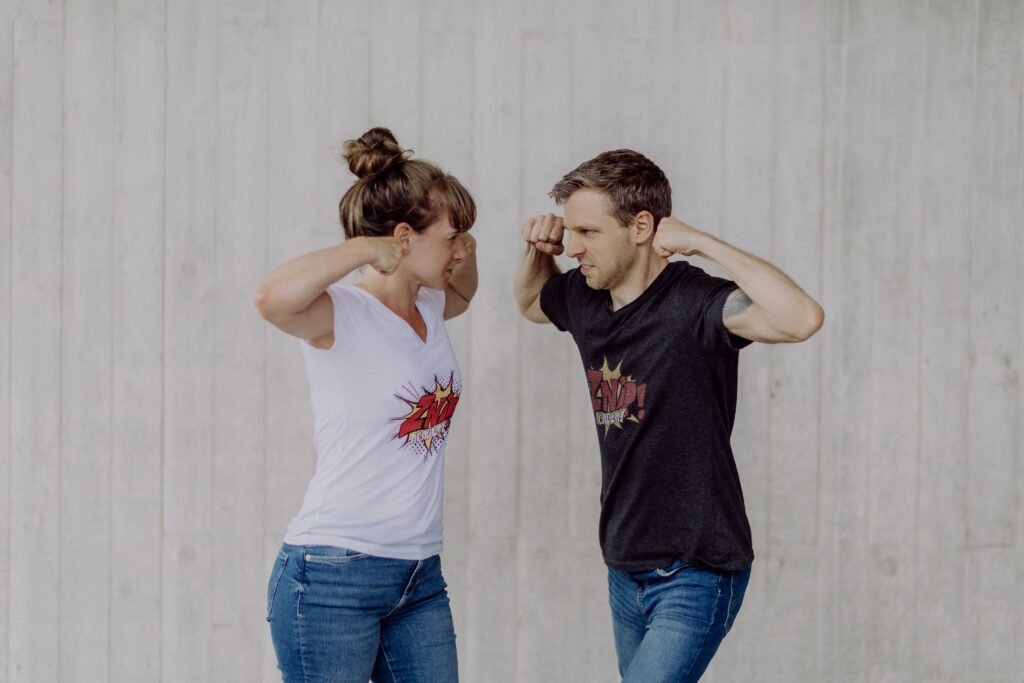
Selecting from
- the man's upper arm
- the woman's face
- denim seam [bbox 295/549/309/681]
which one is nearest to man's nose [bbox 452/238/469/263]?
the woman's face

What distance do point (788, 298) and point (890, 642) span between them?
1744 millimetres

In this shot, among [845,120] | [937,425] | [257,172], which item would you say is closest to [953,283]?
[937,425]

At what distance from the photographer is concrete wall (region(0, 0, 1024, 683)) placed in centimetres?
251

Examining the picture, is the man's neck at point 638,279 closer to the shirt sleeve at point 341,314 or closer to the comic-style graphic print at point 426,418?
the comic-style graphic print at point 426,418

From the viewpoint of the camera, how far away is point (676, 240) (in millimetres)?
1720

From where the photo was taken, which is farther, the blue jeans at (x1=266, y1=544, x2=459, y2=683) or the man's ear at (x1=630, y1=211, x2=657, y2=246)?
the man's ear at (x1=630, y1=211, x2=657, y2=246)

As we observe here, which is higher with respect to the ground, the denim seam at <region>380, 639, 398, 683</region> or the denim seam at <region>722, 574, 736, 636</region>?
the denim seam at <region>722, 574, 736, 636</region>

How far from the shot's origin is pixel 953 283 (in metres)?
2.67

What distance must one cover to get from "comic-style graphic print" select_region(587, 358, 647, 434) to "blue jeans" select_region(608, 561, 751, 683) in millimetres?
341

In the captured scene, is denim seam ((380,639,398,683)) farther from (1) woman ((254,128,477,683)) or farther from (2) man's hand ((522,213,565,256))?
(2) man's hand ((522,213,565,256))

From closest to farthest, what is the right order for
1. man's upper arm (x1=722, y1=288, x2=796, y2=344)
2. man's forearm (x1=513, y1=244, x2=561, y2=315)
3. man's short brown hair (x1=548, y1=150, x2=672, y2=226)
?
man's upper arm (x1=722, y1=288, x2=796, y2=344) → man's short brown hair (x1=548, y1=150, x2=672, y2=226) → man's forearm (x1=513, y1=244, x2=561, y2=315)

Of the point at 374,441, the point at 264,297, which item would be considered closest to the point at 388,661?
the point at 374,441

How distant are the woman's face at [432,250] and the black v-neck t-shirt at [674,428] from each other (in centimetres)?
42

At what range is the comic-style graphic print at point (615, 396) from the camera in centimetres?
178
